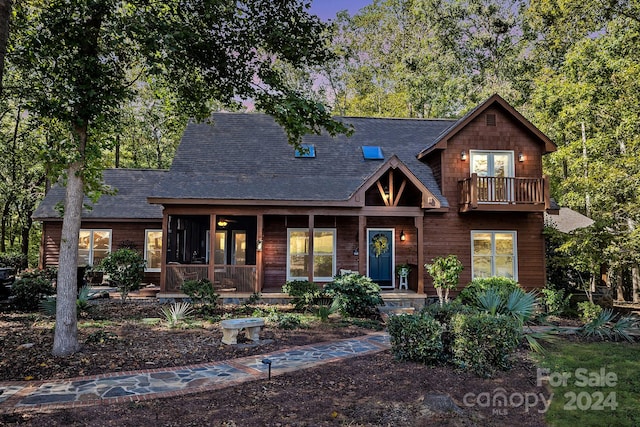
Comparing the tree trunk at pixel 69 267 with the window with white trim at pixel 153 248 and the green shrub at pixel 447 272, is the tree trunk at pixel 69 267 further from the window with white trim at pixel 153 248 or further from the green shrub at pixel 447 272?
the window with white trim at pixel 153 248

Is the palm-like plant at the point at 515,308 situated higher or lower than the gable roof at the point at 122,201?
lower

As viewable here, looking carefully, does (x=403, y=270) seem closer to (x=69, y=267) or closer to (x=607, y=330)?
(x=607, y=330)

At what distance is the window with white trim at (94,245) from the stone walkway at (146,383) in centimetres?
1074

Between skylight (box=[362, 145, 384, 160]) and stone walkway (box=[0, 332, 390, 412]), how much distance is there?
905cm

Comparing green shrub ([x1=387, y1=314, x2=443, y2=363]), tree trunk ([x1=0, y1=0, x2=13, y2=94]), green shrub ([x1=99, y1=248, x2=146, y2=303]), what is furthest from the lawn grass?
green shrub ([x1=99, y1=248, x2=146, y2=303])

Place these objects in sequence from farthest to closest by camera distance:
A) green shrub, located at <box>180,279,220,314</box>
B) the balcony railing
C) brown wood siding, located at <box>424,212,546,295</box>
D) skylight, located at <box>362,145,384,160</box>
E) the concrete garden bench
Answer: skylight, located at <box>362,145,384,160</box> → brown wood siding, located at <box>424,212,546,295</box> → the balcony railing → green shrub, located at <box>180,279,220,314</box> → the concrete garden bench

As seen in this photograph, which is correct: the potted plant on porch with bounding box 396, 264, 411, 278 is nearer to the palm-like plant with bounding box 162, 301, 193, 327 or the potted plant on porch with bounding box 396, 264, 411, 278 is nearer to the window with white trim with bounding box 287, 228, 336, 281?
the window with white trim with bounding box 287, 228, 336, 281

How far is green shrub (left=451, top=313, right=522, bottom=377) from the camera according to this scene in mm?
5953

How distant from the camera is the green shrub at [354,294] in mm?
10320

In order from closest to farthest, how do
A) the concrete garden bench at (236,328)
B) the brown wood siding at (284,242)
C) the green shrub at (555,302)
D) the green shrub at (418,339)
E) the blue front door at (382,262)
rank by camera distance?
the green shrub at (418,339) → the concrete garden bench at (236,328) → the green shrub at (555,302) → the brown wood siding at (284,242) → the blue front door at (382,262)

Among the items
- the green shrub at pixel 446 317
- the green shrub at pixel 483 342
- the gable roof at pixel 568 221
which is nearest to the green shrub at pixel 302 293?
the green shrub at pixel 446 317

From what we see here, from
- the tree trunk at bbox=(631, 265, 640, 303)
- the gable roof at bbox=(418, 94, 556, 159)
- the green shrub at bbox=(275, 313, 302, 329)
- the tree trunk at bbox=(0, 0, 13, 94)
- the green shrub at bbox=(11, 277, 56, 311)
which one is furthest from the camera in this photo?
the tree trunk at bbox=(631, 265, 640, 303)

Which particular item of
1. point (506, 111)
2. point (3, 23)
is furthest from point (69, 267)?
point (506, 111)

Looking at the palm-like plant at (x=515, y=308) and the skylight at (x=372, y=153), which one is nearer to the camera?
the palm-like plant at (x=515, y=308)
